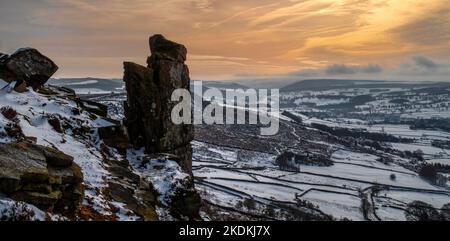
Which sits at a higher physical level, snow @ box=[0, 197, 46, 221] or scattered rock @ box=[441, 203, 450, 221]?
snow @ box=[0, 197, 46, 221]

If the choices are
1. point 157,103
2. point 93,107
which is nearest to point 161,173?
point 157,103

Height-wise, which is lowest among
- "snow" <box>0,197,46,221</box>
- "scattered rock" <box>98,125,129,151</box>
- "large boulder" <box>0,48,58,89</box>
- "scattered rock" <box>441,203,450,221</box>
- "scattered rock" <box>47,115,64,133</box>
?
"scattered rock" <box>441,203,450,221</box>

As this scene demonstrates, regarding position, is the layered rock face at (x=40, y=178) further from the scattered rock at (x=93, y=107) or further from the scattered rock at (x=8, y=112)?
the scattered rock at (x=93, y=107)

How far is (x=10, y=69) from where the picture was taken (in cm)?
3200

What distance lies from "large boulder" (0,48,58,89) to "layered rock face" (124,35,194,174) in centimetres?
703

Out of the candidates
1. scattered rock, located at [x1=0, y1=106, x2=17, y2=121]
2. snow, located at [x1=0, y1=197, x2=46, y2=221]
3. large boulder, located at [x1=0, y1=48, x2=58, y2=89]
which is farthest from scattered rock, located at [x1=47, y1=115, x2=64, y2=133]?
snow, located at [x1=0, y1=197, x2=46, y2=221]

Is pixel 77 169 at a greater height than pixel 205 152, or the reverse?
pixel 77 169

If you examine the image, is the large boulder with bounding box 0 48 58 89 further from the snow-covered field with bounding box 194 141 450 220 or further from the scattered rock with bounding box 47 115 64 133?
the snow-covered field with bounding box 194 141 450 220

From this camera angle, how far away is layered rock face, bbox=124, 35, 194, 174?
A: 35406 mm

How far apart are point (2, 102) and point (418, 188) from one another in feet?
448

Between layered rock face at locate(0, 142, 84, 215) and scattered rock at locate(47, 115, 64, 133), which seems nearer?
layered rock face at locate(0, 142, 84, 215)
